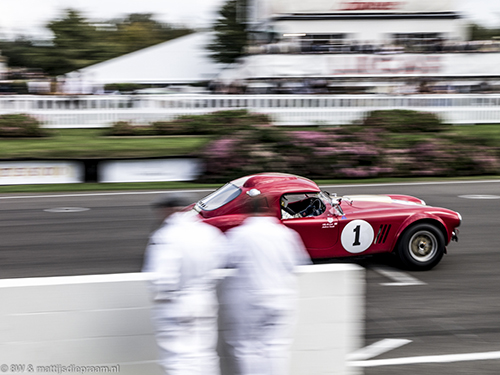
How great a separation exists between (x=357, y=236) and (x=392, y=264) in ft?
3.24

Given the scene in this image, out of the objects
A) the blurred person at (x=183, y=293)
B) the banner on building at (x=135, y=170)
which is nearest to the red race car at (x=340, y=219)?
the blurred person at (x=183, y=293)

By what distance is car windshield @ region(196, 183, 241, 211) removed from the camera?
757 centimetres

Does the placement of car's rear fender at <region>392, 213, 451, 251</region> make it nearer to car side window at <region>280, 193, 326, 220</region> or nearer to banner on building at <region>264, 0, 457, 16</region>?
car side window at <region>280, 193, 326, 220</region>

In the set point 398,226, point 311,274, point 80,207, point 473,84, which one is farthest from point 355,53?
point 311,274

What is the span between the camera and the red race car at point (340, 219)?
7379mm

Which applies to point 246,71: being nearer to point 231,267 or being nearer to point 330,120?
point 330,120

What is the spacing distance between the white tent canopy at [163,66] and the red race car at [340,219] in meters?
25.5

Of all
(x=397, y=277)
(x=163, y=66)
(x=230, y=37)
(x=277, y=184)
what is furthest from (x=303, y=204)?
(x=230, y=37)

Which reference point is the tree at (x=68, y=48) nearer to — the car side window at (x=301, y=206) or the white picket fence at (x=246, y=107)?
the white picket fence at (x=246, y=107)

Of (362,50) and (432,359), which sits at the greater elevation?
(362,50)

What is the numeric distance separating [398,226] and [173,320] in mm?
4894

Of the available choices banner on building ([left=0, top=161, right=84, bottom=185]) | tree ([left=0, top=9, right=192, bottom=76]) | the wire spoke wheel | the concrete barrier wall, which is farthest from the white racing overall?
tree ([left=0, top=9, right=192, bottom=76])

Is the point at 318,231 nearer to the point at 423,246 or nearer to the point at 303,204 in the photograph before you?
the point at 303,204

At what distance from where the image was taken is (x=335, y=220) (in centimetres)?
743
